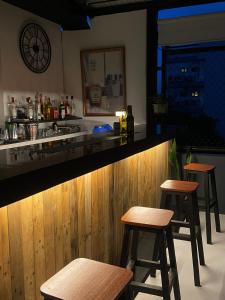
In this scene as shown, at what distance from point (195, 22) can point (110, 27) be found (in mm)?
1153

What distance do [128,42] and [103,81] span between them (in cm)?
62

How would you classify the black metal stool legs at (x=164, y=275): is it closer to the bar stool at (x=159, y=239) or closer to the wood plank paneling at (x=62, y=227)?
the bar stool at (x=159, y=239)

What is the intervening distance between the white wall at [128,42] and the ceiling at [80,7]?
0.12m

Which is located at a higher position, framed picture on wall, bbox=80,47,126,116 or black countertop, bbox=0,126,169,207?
framed picture on wall, bbox=80,47,126,116

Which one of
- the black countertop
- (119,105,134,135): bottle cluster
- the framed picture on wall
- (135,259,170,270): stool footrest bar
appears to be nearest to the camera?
the black countertop

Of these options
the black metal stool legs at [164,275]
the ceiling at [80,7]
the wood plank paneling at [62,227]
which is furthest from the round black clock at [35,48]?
the black metal stool legs at [164,275]

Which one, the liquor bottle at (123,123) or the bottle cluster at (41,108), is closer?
the liquor bottle at (123,123)

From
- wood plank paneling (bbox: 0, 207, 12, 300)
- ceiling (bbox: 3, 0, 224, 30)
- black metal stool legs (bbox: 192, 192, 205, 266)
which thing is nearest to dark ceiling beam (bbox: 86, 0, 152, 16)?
ceiling (bbox: 3, 0, 224, 30)

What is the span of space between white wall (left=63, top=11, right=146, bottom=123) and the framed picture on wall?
0.07 m

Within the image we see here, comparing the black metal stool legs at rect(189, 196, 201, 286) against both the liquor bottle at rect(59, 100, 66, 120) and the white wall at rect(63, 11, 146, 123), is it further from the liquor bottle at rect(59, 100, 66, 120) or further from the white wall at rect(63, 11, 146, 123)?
the liquor bottle at rect(59, 100, 66, 120)

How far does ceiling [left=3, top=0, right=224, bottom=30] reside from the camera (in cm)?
343

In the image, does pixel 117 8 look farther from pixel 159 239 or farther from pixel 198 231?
pixel 159 239

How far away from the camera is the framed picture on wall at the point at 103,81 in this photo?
173 inches

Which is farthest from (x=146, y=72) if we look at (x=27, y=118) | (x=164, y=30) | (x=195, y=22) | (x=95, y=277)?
(x=95, y=277)
